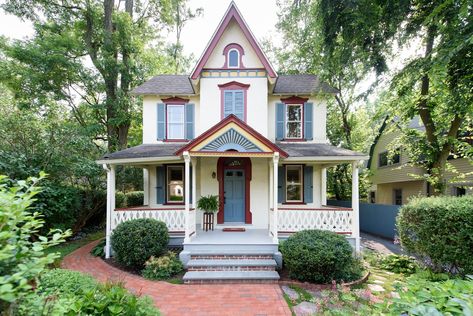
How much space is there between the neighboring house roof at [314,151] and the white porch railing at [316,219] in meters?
1.93

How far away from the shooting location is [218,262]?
7.37m

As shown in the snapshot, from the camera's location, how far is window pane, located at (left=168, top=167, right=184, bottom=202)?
11.3 metres

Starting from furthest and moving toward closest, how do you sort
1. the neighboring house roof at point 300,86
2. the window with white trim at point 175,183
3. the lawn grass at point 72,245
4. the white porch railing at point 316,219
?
the window with white trim at point 175,183 < the neighboring house roof at point 300,86 < the lawn grass at point 72,245 < the white porch railing at point 316,219

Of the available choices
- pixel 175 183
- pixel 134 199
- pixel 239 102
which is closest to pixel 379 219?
pixel 239 102

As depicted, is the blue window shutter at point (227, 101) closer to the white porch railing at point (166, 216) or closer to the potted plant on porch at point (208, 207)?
the potted plant on porch at point (208, 207)

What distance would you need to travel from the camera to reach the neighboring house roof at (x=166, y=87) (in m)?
11.4

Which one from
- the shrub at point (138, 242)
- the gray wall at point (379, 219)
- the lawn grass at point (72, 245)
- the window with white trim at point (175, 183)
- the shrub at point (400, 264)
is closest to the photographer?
the shrub at point (138, 242)

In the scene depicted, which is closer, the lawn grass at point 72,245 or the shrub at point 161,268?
the shrub at point 161,268

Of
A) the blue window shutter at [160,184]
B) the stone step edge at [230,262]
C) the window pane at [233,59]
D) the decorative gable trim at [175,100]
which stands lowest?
the stone step edge at [230,262]

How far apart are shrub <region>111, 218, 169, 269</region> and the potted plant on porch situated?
2.13 metres

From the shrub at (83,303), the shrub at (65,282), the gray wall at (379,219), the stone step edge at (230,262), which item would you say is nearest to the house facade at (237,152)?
the stone step edge at (230,262)

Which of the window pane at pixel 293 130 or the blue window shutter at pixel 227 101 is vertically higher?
the blue window shutter at pixel 227 101

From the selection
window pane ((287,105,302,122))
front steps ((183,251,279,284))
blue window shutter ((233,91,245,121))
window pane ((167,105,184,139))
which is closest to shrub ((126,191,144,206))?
window pane ((167,105,184,139))

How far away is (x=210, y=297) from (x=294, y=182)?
6615 millimetres
